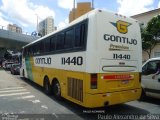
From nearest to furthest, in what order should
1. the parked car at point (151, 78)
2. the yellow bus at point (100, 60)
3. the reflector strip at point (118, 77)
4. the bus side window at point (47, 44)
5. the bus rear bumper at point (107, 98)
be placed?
the bus rear bumper at point (107, 98)
the yellow bus at point (100, 60)
the reflector strip at point (118, 77)
the parked car at point (151, 78)
the bus side window at point (47, 44)

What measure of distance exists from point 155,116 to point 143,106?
152 centimetres

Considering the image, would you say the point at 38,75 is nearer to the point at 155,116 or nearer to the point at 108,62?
the point at 108,62

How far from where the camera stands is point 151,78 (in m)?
9.43

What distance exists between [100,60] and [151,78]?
315cm

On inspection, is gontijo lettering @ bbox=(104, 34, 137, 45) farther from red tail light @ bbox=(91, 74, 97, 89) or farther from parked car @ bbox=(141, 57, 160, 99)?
parked car @ bbox=(141, 57, 160, 99)

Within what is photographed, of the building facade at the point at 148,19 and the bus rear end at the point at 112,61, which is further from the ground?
the building facade at the point at 148,19

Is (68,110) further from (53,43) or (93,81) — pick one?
(53,43)

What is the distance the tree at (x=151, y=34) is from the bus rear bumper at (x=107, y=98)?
18351mm

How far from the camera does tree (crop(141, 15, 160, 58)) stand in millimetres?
24859

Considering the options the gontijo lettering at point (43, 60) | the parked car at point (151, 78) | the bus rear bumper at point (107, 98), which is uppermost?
the gontijo lettering at point (43, 60)

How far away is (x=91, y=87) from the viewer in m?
7.16

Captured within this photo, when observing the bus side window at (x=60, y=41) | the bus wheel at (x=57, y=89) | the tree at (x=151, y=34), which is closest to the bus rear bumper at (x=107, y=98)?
the bus wheel at (x=57, y=89)

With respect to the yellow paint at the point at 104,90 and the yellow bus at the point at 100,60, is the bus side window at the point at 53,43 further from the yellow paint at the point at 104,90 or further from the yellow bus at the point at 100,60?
the yellow paint at the point at 104,90

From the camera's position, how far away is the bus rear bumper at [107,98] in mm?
7141
